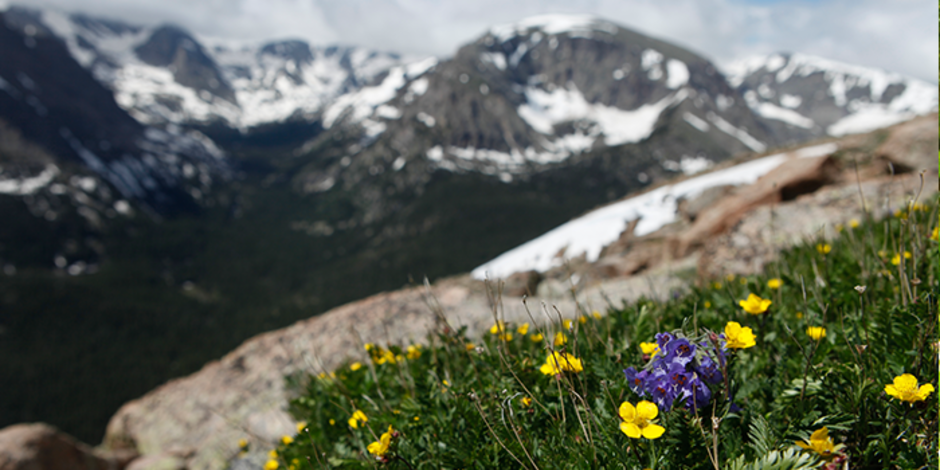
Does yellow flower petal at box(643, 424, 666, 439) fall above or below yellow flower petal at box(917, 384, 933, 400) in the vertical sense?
above

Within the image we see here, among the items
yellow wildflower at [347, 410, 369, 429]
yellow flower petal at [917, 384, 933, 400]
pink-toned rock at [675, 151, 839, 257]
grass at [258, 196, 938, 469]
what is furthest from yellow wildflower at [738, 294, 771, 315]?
pink-toned rock at [675, 151, 839, 257]

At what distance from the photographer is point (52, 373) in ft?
627

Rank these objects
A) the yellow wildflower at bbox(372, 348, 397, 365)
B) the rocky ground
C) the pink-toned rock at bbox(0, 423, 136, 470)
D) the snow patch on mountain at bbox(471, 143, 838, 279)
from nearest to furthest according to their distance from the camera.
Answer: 1. the yellow wildflower at bbox(372, 348, 397, 365)
2. the rocky ground
3. the pink-toned rock at bbox(0, 423, 136, 470)
4. the snow patch on mountain at bbox(471, 143, 838, 279)

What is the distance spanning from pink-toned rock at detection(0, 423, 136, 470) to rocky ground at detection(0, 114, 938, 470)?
3cm

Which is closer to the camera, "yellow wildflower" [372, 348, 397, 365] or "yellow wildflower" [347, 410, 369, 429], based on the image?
"yellow wildflower" [347, 410, 369, 429]

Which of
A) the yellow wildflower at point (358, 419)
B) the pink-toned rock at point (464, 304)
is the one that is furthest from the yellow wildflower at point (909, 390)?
the pink-toned rock at point (464, 304)

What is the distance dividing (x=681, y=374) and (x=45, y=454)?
1412 centimetres

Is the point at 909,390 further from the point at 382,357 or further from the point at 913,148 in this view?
the point at 913,148

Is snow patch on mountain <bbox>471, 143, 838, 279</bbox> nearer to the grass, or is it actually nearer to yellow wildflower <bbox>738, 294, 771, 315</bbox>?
the grass

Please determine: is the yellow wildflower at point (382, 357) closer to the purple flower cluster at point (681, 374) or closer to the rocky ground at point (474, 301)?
the purple flower cluster at point (681, 374)

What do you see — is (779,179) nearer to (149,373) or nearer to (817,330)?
(817,330)

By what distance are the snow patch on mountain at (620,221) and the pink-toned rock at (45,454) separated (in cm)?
991

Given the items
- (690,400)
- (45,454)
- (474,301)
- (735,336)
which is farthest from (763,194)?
(45,454)

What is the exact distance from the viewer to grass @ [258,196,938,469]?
2033 millimetres
